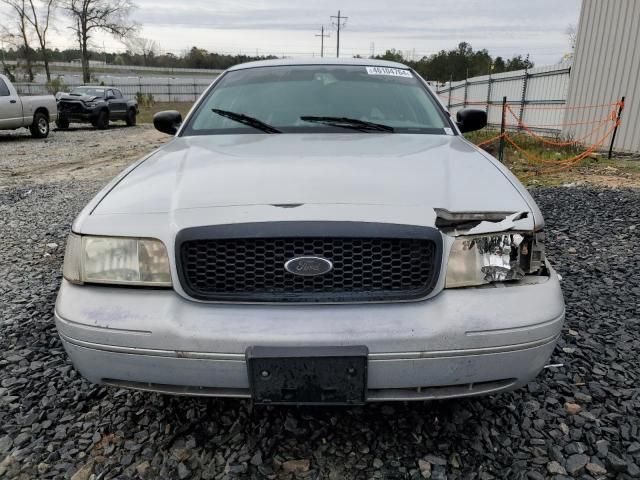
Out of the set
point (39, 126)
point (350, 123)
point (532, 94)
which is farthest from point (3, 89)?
point (532, 94)

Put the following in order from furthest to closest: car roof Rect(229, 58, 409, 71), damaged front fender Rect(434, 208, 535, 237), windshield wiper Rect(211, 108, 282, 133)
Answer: car roof Rect(229, 58, 409, 71) < windshield wiper Rect(211, 108, 282, 133) < damaged front fender Rect(434, 208, 535, 237)

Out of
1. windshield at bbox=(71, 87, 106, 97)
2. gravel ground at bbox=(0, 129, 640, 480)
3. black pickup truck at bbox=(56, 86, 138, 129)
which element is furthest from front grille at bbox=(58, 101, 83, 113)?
gravel ground at bbox=(0, 129, 640, 480)

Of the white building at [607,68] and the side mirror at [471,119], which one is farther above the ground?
the white building at [607,68]

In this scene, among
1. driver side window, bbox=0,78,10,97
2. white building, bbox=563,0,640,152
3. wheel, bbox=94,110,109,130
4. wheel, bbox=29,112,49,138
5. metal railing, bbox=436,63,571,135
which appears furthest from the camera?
wheel, bbox=94,110,109,130

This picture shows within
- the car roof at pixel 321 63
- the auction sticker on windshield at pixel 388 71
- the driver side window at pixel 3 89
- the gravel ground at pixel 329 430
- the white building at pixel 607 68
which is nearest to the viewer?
the gravel ground at pixel 329 430

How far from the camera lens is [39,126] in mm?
13539

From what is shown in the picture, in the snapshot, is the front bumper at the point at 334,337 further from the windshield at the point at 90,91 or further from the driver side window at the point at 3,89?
the windshield at the point at 90,91

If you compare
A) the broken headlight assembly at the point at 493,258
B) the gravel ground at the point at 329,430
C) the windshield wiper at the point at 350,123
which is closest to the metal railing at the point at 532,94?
the windshield wiper at the point at 350,123

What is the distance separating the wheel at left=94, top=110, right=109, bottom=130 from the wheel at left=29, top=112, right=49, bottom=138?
131 inches

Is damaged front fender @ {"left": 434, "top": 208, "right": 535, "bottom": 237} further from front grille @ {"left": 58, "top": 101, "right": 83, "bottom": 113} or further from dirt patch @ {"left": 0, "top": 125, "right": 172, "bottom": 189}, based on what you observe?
front grille @ {"left": 58, "top": 101, "right": 83, "bottom": 113}

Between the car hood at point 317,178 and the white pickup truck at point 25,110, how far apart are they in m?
12.2

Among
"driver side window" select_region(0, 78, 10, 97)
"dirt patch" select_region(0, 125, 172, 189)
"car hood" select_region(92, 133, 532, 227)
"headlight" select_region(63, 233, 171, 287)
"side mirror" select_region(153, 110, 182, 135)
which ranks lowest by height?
"dirt patch" select_region(0, 125, 172, 189)

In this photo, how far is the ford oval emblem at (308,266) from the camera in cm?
154

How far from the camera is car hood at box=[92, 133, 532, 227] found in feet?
5.45
